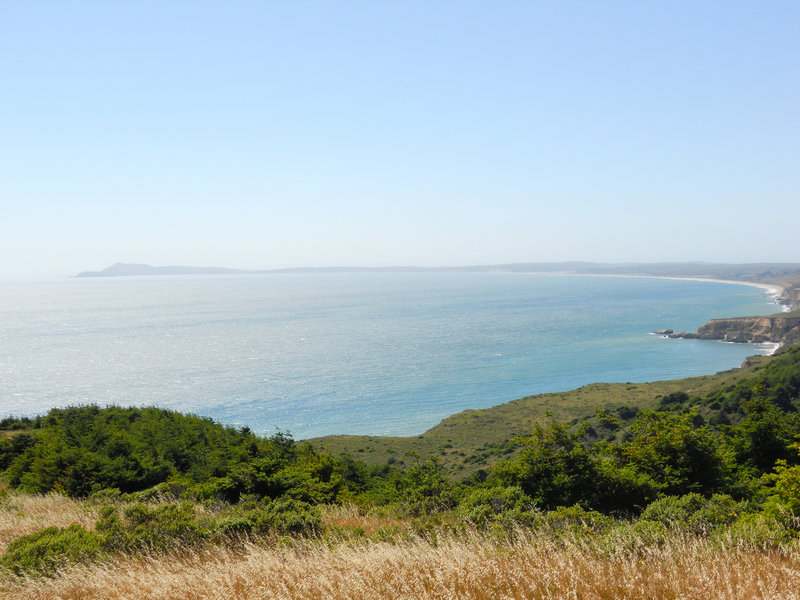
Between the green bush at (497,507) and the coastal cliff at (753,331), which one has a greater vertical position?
the green bush at (497,507)

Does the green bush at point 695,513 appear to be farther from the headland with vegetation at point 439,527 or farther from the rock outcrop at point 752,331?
the rock outcrop at point 752,331

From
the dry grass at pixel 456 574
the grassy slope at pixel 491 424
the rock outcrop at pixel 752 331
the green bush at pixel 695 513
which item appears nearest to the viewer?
the dry grass at pixel 456 574

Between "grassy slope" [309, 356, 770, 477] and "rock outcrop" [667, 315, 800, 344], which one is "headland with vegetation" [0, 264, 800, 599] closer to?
"grassy slope" [309, 356, 770, 477]

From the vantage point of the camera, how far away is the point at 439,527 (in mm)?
8023

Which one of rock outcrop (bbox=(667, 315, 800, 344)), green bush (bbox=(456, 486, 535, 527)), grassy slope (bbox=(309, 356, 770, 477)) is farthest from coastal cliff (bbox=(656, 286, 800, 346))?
green bush (bbox=(456, 486, 535, 527))

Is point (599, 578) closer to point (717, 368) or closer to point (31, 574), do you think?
point (31, 574)

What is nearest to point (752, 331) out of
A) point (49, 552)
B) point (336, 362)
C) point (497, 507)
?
point (336, 362)

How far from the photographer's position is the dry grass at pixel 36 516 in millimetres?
9406

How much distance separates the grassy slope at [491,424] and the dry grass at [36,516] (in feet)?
105

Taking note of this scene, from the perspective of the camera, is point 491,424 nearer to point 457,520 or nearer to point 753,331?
point 457,520

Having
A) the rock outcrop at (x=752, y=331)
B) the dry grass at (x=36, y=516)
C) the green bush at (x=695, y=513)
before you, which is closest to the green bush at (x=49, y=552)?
the dry grass at (x=36, y=516)

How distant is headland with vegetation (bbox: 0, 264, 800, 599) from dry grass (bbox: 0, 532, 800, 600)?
27mm

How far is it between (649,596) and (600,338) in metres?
131

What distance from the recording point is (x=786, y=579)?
4547 millimetres
